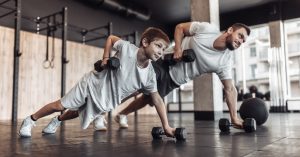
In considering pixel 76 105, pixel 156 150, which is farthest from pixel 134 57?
pixel 156 150

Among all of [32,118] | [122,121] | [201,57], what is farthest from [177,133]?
[122,121]

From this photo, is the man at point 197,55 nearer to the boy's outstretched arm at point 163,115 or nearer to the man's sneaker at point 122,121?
the boy's outstretched arm at point 163,115

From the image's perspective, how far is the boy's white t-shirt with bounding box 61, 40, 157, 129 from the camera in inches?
72.8

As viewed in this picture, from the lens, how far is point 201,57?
7.34 feet

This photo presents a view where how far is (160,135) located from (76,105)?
55 cm

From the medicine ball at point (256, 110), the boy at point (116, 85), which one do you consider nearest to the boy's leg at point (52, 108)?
the boy at point (116, 85)

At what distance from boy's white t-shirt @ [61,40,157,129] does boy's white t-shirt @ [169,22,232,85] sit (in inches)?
15.3

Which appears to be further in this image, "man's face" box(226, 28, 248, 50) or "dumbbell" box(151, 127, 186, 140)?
"man's face" box(226, 28, 248, 50)

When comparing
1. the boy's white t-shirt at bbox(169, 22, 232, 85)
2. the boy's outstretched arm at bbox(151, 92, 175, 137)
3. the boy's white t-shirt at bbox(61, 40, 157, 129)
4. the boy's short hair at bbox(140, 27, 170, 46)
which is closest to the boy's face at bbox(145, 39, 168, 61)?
the boy's short hair at bbox(140, 27, 170, 46)

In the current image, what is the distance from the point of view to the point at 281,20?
7.70 m

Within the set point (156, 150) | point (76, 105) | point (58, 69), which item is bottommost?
point (156, 150)

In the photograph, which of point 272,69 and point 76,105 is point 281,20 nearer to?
point 272,69

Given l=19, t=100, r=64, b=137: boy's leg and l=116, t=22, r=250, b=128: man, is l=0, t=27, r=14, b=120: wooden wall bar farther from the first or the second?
l=116, t=22, r=250, b=128: man

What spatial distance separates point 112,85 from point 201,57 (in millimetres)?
723
